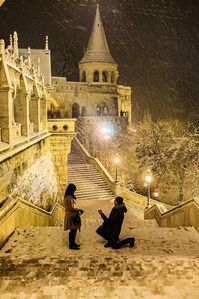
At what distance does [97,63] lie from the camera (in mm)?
49062

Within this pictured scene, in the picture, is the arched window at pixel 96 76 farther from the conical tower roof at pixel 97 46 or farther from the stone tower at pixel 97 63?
the conical tower roof at pixel 97 46

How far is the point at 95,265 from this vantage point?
6195 millimetres

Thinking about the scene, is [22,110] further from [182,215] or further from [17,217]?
[182,215]

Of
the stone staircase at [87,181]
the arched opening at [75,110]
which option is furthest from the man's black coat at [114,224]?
the arched opening at [75,110]

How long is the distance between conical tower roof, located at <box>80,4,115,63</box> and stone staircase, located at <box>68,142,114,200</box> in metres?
25.0

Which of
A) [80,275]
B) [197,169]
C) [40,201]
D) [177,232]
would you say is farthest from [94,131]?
[80,275]

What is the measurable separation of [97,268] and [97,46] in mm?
49007

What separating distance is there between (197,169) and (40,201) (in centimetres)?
2280

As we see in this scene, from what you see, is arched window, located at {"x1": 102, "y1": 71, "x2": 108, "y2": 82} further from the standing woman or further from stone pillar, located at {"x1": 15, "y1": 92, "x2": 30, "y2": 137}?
the standing woman

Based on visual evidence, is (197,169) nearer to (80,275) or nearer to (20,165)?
(20,165)

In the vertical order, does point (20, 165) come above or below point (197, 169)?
above

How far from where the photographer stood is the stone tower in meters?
48.9

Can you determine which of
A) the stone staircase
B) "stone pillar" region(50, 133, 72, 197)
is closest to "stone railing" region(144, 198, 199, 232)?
"stone pillar" region(50, 133, 72, 197)

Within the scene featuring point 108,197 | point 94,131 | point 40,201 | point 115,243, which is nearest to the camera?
point 115,243
